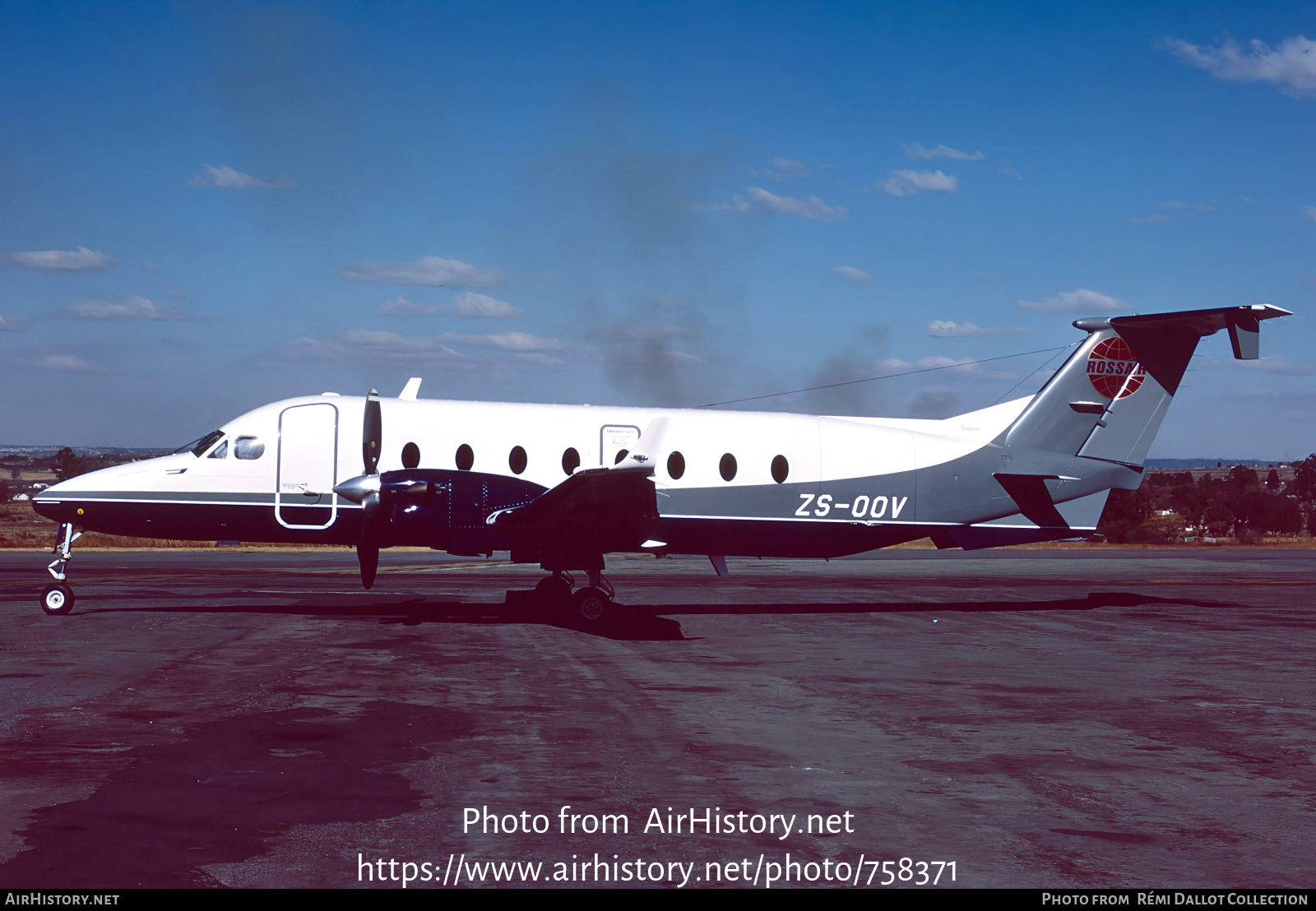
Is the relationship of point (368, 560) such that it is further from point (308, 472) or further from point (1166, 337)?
point (1166, 337)

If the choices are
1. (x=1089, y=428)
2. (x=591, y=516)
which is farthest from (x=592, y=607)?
(x=1089, y=428)

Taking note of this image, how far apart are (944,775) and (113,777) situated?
6.56 metres

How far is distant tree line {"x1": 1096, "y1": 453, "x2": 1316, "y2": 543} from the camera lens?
66.2 metres

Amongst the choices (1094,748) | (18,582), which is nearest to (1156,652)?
(1094,748)

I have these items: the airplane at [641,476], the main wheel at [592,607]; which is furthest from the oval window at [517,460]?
the main wheel at [592,607]

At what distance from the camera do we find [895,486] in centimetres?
2212

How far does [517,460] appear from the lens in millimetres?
20469

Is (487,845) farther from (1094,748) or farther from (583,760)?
(1094,748)

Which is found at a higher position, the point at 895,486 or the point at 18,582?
the point at 895,486

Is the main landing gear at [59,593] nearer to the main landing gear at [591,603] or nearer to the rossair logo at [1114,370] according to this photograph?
the main landing gear at [591,603]

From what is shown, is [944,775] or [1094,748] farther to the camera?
[1094,748]

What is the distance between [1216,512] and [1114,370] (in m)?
67.8

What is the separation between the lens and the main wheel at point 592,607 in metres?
19.3

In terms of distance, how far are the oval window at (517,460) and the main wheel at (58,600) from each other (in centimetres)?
800
